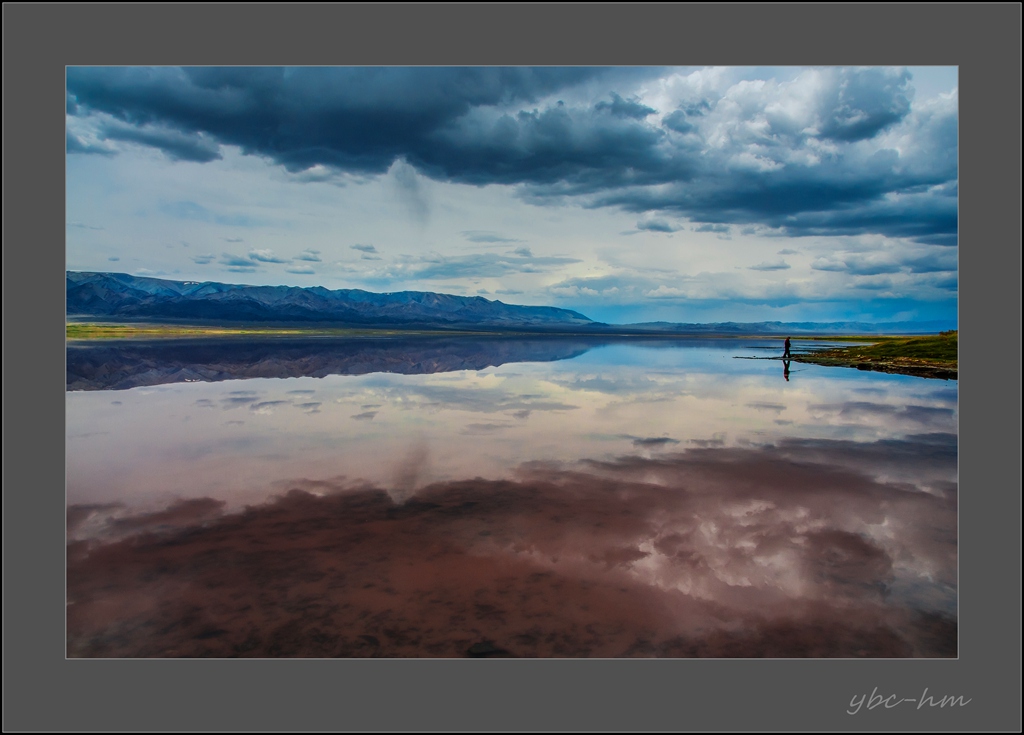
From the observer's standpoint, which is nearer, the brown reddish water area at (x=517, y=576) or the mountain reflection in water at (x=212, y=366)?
the brown reddish water area at (x=517, y=576)

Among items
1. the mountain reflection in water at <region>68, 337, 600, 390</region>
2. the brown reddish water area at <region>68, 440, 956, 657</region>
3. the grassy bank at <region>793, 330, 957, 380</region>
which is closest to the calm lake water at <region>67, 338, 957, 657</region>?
the brown reddish water area at <region>68, 440, 956, 657</region>

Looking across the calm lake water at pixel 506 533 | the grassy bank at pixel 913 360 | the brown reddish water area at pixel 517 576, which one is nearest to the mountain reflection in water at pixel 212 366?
the calm lake water at pixel 506 533

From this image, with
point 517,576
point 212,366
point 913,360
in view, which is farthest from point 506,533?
point 913,360

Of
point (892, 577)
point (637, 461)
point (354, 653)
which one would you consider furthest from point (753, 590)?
point (637, 461)

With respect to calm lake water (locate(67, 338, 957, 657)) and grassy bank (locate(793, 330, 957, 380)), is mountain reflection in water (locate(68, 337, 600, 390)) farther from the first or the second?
grassy bank (locate(793, 330, 957, 380))

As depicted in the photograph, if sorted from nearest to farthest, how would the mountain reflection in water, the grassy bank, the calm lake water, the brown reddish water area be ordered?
1. the brown reddish water area
2. the calm lake water
3. the mountain reflection in water
4. the grassy bank

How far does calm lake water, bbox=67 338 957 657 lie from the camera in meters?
6.41

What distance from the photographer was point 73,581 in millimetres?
7582

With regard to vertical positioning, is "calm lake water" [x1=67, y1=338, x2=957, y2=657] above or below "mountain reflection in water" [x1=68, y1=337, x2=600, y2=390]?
below

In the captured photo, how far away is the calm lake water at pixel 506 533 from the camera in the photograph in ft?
21.0

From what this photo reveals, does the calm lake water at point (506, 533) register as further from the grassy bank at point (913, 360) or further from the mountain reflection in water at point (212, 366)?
the grassy bank at point (913, 360)

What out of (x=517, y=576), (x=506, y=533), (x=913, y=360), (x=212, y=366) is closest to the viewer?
(x=517, y=576)

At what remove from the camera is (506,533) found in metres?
8.90

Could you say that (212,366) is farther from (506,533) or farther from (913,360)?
(913,360)
